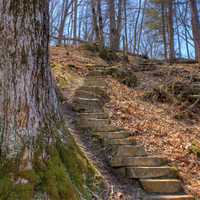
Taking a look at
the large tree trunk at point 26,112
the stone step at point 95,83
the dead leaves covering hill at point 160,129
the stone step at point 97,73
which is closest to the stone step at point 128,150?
the dead leaves covering hill at point 160,129

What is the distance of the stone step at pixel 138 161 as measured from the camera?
19.4ft

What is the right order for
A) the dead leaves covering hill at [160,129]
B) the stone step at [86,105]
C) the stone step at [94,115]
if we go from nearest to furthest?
the dead leaves covering hill at [160,129]
the stone step at [94,115]
the stone step at [86,105]

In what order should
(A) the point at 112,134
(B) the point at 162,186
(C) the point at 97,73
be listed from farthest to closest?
1. (C) the point at 97,73
2. (A) the point at 112,134
3. (B) the point at 162,186

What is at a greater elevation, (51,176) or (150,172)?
(51,176)

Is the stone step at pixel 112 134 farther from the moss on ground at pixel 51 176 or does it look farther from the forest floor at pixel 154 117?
the moss on ground at pixel 51 176

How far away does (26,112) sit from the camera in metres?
4.35

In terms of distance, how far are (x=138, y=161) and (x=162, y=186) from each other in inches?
23.0

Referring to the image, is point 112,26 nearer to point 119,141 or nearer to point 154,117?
point 154,117

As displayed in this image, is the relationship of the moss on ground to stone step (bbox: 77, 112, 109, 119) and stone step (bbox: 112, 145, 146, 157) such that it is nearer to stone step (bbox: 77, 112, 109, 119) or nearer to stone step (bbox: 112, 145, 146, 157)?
stone step (bbox: 112, 145, 146, 157)

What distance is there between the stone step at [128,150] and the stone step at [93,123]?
66 cm

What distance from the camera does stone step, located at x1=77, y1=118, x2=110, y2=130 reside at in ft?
22.3

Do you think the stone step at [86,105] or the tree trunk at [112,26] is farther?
the tree trunk at [112,26]

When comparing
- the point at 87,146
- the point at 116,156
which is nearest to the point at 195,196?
the point at 116,156

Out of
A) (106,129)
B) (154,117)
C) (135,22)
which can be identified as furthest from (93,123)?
(135,22)
